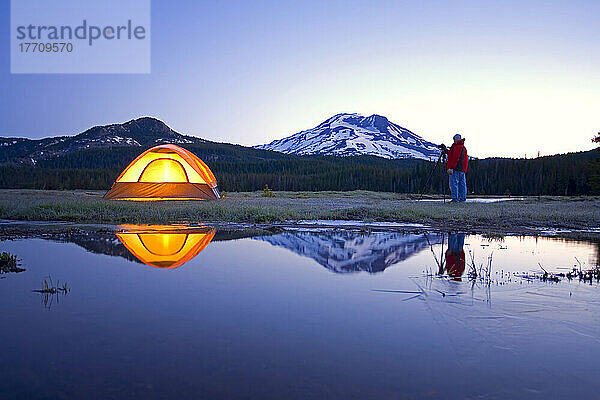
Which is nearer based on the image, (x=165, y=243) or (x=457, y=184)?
(x=165, y=243)

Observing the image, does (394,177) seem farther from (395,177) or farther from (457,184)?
(457,184)

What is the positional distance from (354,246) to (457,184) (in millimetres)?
15175

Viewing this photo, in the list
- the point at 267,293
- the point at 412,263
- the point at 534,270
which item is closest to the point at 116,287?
the point at 267,293

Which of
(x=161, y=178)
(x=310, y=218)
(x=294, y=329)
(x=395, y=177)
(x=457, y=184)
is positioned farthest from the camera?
(x=395, y=177)

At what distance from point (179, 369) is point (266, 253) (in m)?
5.20

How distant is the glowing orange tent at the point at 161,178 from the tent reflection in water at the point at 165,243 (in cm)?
996

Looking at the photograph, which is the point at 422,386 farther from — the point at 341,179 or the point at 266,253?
the point at 341,179

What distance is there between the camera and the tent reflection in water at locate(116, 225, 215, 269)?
284 inches

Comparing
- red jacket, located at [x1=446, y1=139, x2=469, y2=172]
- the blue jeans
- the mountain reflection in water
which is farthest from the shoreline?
the blue jeans

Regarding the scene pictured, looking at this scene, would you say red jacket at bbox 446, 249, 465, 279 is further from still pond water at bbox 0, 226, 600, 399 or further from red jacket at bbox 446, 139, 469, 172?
red jacket at bbox 446, 139, 469, 172

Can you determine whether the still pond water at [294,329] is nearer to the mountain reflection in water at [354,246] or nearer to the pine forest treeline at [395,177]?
the mountain reflection in water at [354,246]

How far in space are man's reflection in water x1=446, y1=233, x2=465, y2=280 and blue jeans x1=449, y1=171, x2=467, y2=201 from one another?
1164cm

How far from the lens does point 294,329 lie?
385 cm

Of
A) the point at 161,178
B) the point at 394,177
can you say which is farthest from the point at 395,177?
the point at 161,178
